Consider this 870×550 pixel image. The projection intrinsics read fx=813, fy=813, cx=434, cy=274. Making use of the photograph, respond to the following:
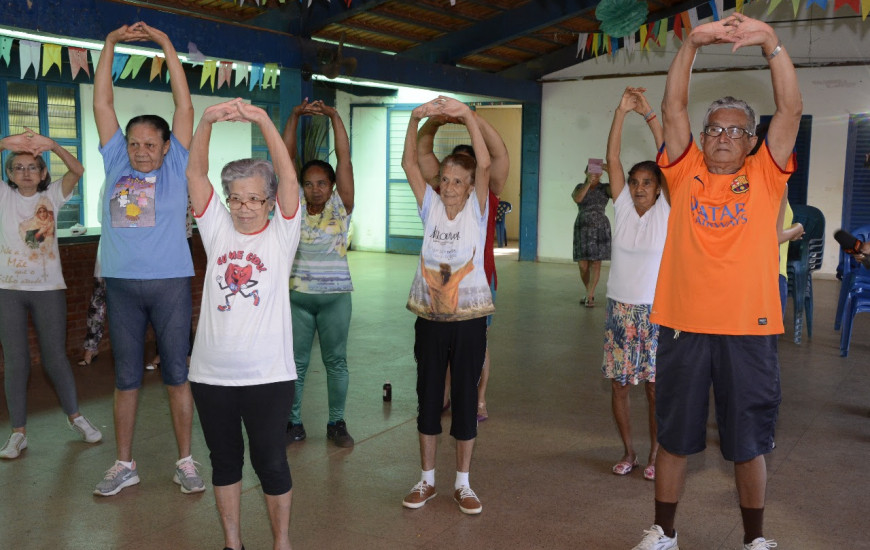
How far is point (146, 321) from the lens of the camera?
392 cm

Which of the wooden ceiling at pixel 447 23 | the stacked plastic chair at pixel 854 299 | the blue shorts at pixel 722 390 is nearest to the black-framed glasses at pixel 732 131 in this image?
the blue shorts at pixel 722 390

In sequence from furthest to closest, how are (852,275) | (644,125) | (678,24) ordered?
(644,125) → (678,24) → (852,275)

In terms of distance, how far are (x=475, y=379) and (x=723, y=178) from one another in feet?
4.65

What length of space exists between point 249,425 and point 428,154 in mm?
1652

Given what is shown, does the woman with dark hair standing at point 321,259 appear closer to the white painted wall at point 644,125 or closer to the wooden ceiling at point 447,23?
the wooden ceiling at point 447,23

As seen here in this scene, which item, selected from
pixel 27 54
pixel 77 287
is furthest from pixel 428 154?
pixel 27 54

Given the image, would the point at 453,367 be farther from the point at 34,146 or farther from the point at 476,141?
the point at 34,146

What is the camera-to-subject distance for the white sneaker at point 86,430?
4695 mm

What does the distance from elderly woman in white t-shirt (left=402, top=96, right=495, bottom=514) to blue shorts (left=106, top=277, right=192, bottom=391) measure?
1118mm

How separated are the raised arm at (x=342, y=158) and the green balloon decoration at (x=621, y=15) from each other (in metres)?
6.13

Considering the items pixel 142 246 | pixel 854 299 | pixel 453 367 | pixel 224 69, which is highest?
pixel 224 69

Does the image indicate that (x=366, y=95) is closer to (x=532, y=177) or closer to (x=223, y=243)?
(x=532, y=177)

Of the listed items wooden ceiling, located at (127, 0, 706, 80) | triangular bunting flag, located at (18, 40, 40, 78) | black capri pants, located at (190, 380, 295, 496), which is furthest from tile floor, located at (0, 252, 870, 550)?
wooden ceiling, located at (127, 0, 706, 80)

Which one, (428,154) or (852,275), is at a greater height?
(428,154)
